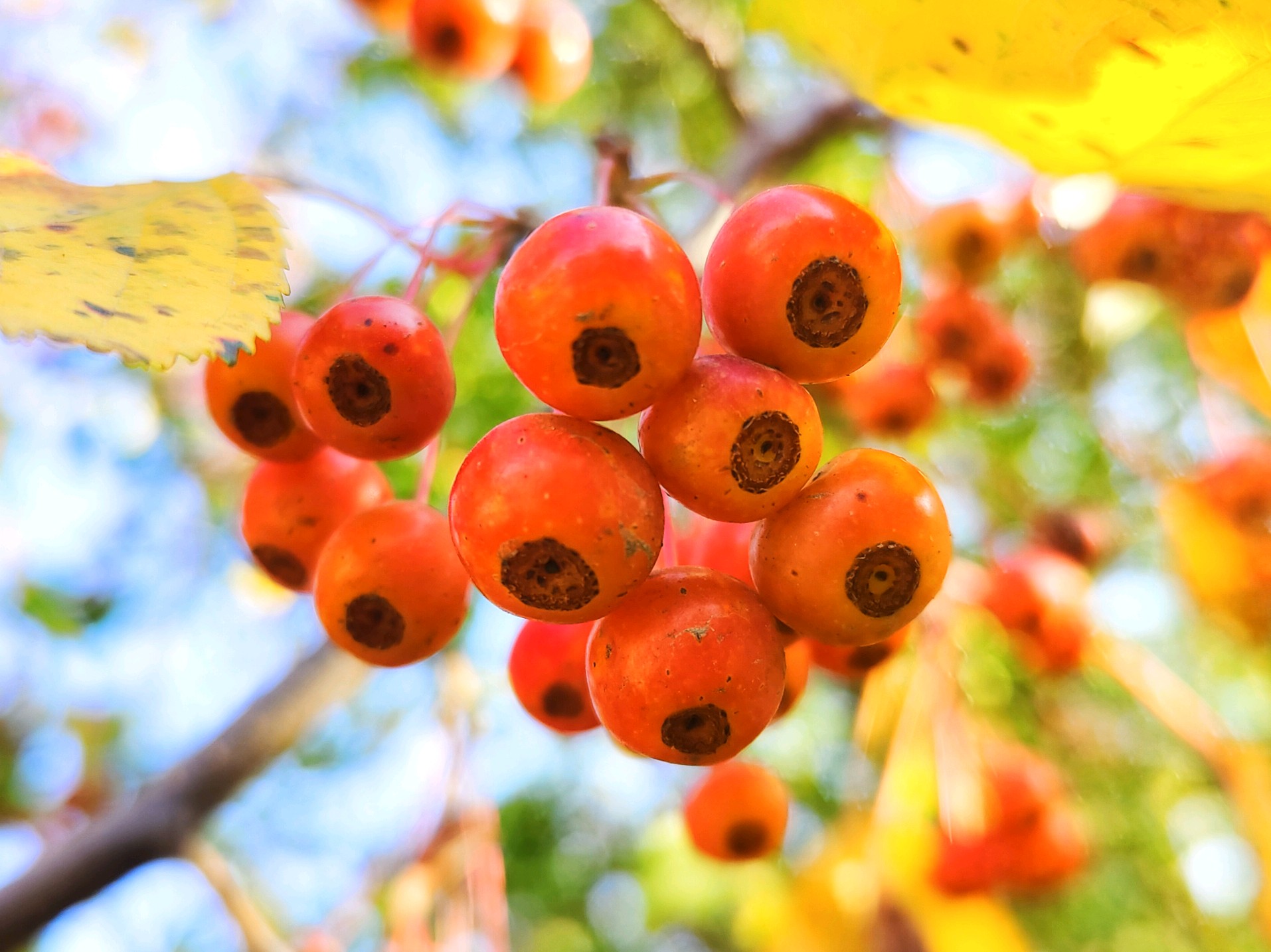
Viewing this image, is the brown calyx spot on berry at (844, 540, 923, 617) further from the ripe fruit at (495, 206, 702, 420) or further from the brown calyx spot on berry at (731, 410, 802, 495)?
the ripe fruit at (495, 206, 702, 420)

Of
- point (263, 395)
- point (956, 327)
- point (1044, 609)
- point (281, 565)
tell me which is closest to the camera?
point (263, 395)

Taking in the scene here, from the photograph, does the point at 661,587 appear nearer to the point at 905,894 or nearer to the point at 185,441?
the point at 905,894

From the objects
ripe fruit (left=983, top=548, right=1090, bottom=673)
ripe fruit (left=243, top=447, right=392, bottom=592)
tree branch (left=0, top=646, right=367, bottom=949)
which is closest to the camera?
ripe fruit (left=243, top=447, right=392, bottom=592)

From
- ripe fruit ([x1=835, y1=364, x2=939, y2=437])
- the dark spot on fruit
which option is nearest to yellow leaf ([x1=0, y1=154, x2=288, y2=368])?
ripe fruit ([x1=835, y1=364, x2=939, y2=437])

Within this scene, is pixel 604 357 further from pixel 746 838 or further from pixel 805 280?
pixel 746 838

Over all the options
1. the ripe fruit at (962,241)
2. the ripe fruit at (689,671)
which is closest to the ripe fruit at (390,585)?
the ripe fruit at (689,671)

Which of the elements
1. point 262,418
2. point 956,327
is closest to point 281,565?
point 262,418

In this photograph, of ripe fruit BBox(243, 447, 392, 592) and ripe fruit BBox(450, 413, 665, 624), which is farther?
ripe fruit BBox(243, 447, 392, 592)
